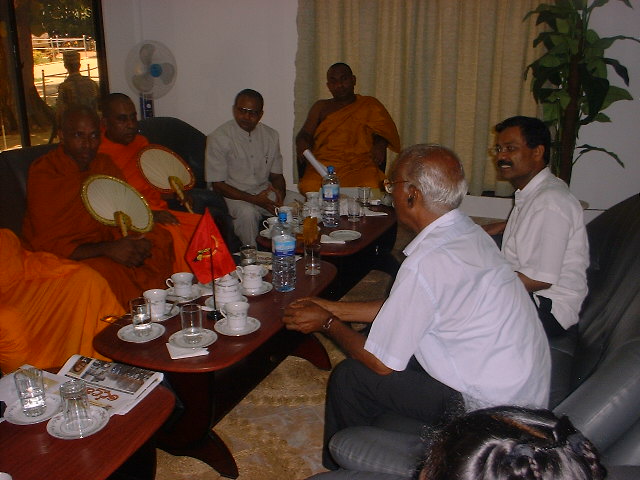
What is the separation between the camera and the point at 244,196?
422 cm

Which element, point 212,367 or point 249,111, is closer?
point 212,367

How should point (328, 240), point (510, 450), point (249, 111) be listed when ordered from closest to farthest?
point (510, 450) → point (328, 240) → point (249, 111)

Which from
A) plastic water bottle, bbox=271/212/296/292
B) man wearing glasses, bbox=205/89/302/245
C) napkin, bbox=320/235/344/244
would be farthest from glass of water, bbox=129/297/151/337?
man wearing glasses, bbox=205/89/302/245

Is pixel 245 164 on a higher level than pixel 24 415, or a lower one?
higher

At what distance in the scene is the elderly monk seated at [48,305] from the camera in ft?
8.50

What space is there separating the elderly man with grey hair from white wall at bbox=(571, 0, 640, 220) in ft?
12.4

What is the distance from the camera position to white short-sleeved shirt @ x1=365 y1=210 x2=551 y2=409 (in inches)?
64.0

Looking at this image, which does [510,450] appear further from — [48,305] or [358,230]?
[358,230]

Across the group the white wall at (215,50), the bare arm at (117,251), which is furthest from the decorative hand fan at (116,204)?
the white wall at (215,50)

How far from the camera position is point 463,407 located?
5.74ft

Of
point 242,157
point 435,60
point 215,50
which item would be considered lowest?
point 242,157

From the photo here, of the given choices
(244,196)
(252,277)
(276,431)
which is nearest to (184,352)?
(252,277)

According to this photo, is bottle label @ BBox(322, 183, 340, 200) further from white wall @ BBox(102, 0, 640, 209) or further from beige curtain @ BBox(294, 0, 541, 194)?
white wall @ BBox(102, 0, 640, 209)

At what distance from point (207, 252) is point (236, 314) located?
0.26 meters
